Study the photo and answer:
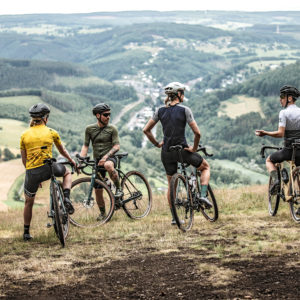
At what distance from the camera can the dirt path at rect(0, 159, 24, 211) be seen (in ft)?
296

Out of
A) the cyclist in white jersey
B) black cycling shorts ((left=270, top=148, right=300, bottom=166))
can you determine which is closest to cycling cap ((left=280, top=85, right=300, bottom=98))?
the cyclist in white jersey

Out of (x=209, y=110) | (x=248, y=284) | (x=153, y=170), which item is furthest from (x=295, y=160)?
(x=209, y=110)

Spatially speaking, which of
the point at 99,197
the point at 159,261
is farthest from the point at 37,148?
the point at 159,261

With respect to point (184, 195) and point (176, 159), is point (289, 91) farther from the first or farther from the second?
point (184, 195)

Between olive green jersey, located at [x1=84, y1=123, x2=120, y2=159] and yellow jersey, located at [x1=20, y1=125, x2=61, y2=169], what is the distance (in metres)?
1.76

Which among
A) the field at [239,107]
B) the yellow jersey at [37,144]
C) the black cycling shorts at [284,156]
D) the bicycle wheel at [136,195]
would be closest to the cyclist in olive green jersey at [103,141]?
the bicycle wheel at [136,195]

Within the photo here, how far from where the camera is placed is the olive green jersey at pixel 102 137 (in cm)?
959

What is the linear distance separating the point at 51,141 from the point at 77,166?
43.3 inches

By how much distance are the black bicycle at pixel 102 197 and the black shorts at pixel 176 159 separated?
1.29 metres

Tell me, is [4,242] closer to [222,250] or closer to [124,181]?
[124,181]

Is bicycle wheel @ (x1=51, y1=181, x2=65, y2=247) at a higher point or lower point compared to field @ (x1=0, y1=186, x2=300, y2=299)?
higher

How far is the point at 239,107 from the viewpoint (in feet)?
620

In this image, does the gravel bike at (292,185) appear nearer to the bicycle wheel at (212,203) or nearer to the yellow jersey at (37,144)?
the bicycle wheel at (212,203)

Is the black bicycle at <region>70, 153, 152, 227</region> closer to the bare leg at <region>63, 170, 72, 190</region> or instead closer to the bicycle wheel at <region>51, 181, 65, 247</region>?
the bare leg at <region>63, 170, 72, 190</region>
